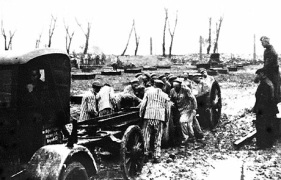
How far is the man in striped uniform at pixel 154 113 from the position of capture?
8.06 meters

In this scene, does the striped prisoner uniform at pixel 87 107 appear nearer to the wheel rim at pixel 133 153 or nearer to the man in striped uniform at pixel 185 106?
the wheel rim at pixel 133 153

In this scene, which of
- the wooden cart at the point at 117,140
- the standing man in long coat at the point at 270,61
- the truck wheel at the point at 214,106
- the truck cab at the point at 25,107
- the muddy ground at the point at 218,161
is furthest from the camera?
the truck wheel at the point at 214,106

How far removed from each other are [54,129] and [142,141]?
5.84 ft

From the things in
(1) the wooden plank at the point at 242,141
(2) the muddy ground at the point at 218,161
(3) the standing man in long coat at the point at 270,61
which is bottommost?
(2) the muddy ground at the point at 218,161

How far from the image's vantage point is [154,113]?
806cm

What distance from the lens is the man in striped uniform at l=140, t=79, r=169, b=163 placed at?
8.06 meters

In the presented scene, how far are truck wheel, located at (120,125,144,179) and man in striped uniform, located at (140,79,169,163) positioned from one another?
96 centimetres

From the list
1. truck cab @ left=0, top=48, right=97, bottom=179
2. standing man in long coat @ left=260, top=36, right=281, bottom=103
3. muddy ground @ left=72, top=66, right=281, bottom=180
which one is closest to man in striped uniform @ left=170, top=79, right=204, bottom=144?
muddy ground @ left=72, top=66, right=281, bottom=180

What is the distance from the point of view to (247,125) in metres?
11.6

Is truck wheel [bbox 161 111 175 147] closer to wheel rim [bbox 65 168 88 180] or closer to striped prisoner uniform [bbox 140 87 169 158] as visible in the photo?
striped prisoner uniform [bbox 140 87 169 158]

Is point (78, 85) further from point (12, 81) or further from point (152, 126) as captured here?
point (12, 81)

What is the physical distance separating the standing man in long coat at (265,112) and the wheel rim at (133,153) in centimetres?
355

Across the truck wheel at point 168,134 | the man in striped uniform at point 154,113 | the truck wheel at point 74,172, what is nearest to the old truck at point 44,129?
the truck wheel at point 74,172

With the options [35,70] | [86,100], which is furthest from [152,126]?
[35,70]
